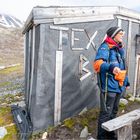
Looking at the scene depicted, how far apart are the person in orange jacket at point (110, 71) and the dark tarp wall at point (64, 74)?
1722mm

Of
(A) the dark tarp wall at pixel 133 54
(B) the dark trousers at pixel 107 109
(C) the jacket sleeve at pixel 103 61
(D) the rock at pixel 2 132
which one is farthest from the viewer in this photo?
(A) the dark tarp wall at pixel 133 54

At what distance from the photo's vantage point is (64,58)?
694 cm

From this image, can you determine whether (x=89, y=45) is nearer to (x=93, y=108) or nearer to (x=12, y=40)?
(x=93, y=108)

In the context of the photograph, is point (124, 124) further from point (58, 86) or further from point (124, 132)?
point (58, 86)

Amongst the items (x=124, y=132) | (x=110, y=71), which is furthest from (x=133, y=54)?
(x=124, y=132)

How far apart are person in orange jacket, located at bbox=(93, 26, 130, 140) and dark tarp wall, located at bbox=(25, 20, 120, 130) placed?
5.65ft

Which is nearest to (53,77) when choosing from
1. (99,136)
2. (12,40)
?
(99,136)

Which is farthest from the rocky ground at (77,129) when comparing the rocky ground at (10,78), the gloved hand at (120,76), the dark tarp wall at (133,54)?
the dark tarp wall at (133,54)

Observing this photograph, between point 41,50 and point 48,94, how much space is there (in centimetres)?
110

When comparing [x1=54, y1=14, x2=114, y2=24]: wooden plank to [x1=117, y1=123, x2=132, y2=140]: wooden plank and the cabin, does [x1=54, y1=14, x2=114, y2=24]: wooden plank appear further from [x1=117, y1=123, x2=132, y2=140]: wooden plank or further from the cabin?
[x1=117, y1=123, x2=132, y2=140]: wooden plank

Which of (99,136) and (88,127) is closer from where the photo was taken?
(99,136)

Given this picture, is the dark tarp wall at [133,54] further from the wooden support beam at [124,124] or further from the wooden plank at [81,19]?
the wooden support beam at [124,124]

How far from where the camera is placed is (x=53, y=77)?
6.77 metres

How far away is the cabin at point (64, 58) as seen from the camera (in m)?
6.57
